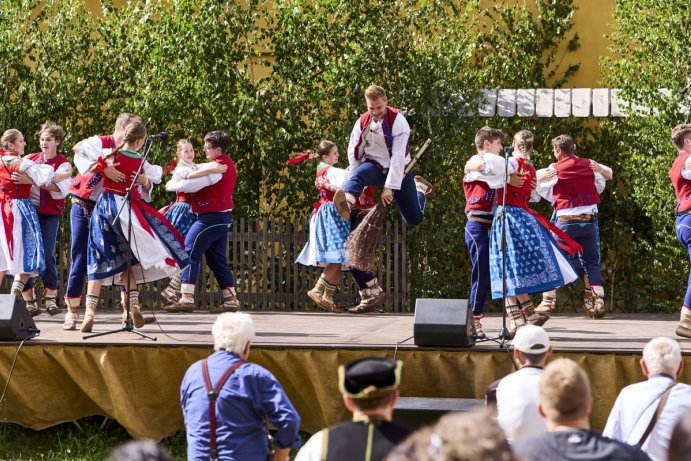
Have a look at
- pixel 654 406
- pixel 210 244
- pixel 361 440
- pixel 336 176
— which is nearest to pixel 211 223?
pixel 210 244

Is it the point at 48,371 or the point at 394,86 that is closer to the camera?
the point at 48,371

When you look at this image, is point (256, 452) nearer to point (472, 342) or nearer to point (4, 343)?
point (472, 342)

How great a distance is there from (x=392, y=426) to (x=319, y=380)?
2.95m

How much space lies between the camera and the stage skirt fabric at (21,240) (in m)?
8.45

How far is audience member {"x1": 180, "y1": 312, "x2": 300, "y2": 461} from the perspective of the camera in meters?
4.73

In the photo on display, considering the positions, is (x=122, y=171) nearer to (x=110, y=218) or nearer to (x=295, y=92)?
(x=110, y=218)

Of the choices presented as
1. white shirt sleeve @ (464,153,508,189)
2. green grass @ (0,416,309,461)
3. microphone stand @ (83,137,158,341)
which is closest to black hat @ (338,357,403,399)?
microphone stand @ (83,137,158,341)

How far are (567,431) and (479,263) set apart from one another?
3.89 metres

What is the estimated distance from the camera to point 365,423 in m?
3.53

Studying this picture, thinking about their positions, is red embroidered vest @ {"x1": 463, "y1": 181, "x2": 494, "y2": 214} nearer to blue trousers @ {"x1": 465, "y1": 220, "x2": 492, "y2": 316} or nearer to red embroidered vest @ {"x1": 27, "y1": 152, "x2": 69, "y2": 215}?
blue trousers @ {"x1": 465, "y1": 220, "x2": 492, "y2": 316}

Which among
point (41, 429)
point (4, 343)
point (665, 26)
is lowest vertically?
point (41, 429)

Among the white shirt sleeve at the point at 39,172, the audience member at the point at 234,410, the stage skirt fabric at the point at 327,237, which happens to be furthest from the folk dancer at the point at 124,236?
the audience member at the point at 234,410

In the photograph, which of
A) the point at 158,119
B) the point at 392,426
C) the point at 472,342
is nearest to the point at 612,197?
the point at 158,119

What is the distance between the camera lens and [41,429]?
688 cm
